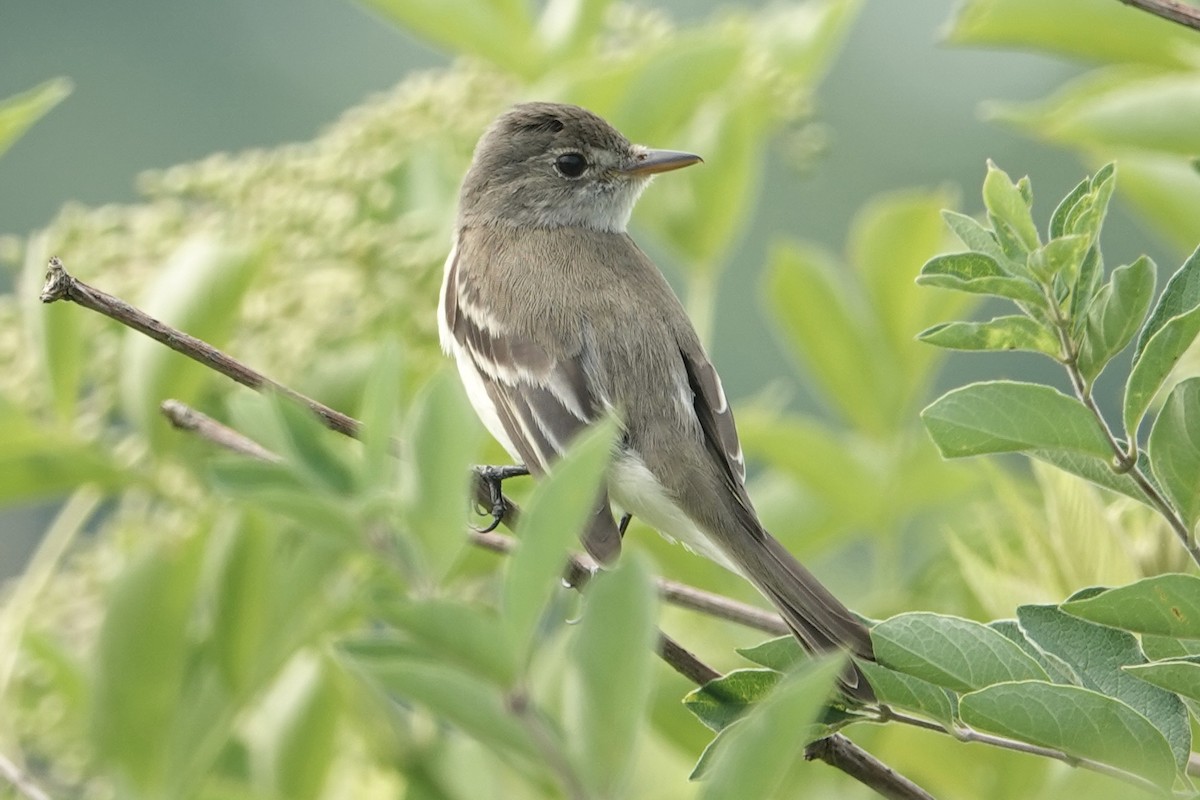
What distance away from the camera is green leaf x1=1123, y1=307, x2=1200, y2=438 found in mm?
1210

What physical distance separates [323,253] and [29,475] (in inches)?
20.7

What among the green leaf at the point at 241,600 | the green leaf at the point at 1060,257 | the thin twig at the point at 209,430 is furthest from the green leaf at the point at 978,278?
the green leaf at the point at 241,600

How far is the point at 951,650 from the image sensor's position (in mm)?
1215

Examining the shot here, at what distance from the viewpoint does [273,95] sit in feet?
59.2

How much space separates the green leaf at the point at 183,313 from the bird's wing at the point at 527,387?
60 cm

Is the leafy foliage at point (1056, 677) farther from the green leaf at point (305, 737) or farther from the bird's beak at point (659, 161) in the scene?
the bird's beak at point (659, 161)

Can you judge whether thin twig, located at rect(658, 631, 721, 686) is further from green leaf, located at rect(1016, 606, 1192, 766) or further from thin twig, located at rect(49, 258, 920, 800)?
green leaf, located at rect(1016, 606, 1192, 766)

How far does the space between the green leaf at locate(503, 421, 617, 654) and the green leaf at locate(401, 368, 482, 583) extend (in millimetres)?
50

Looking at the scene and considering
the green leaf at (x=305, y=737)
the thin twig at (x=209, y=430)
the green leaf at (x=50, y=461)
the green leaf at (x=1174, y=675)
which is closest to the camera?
the green leaf at (x=1174, y=675)

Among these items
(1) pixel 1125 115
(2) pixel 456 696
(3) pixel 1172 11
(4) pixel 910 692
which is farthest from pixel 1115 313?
(1) pixel 1125 115

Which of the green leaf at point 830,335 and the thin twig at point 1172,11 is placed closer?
the thin twig at point 1172,11

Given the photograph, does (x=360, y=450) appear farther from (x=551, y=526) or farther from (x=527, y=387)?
(x=527, y=387)

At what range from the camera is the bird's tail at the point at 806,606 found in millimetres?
1485

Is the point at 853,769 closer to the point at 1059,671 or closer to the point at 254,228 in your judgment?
the point at 1059,671
